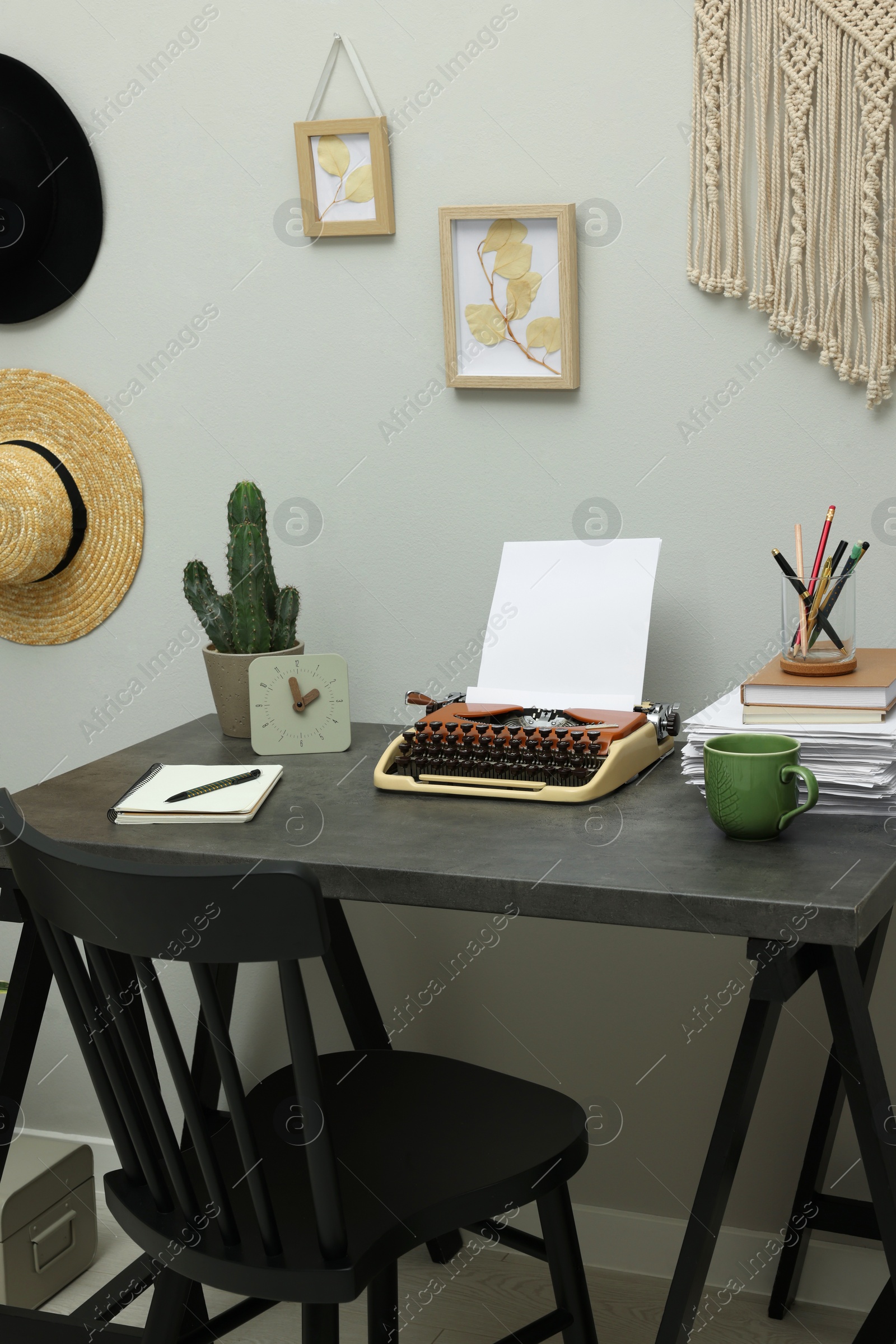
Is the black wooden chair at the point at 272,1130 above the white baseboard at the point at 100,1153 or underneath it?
above

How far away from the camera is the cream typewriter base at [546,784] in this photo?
140 cm

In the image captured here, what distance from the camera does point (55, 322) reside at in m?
2.07

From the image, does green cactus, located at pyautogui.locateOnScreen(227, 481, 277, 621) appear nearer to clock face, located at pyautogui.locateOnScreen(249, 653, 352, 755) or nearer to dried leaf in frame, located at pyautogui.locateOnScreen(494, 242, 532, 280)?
clock face, located at pyautogui.locateOnScreen(249, 653, 352, 755)

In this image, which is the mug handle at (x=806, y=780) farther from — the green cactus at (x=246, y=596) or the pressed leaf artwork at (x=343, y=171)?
the pressed leaf artwork at (x=343, y=171)

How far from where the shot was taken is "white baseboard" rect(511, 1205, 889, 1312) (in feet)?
6.02

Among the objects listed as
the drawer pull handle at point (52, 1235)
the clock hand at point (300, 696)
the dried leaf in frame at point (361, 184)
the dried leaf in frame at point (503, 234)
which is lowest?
the drawer pull handle at point (52, 1235)

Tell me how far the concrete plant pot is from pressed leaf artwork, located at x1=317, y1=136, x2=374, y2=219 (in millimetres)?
676

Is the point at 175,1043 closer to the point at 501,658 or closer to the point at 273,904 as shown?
the point at 273,904

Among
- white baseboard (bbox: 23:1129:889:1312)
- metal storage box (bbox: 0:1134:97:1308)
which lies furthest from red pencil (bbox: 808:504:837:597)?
metal storage box (bbox: 0:1134:97:1308)

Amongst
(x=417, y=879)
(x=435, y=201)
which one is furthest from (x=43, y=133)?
(x=417, y=879)

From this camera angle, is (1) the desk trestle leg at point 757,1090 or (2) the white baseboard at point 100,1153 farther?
(2) the white baseboard at point 100,1153

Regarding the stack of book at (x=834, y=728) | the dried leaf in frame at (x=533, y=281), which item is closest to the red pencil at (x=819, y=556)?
the stack of book at (x=834, y=728)

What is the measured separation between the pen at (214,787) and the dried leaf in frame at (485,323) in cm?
73

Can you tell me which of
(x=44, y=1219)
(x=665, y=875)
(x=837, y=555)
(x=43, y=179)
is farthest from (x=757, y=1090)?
(x=43, y=179)
